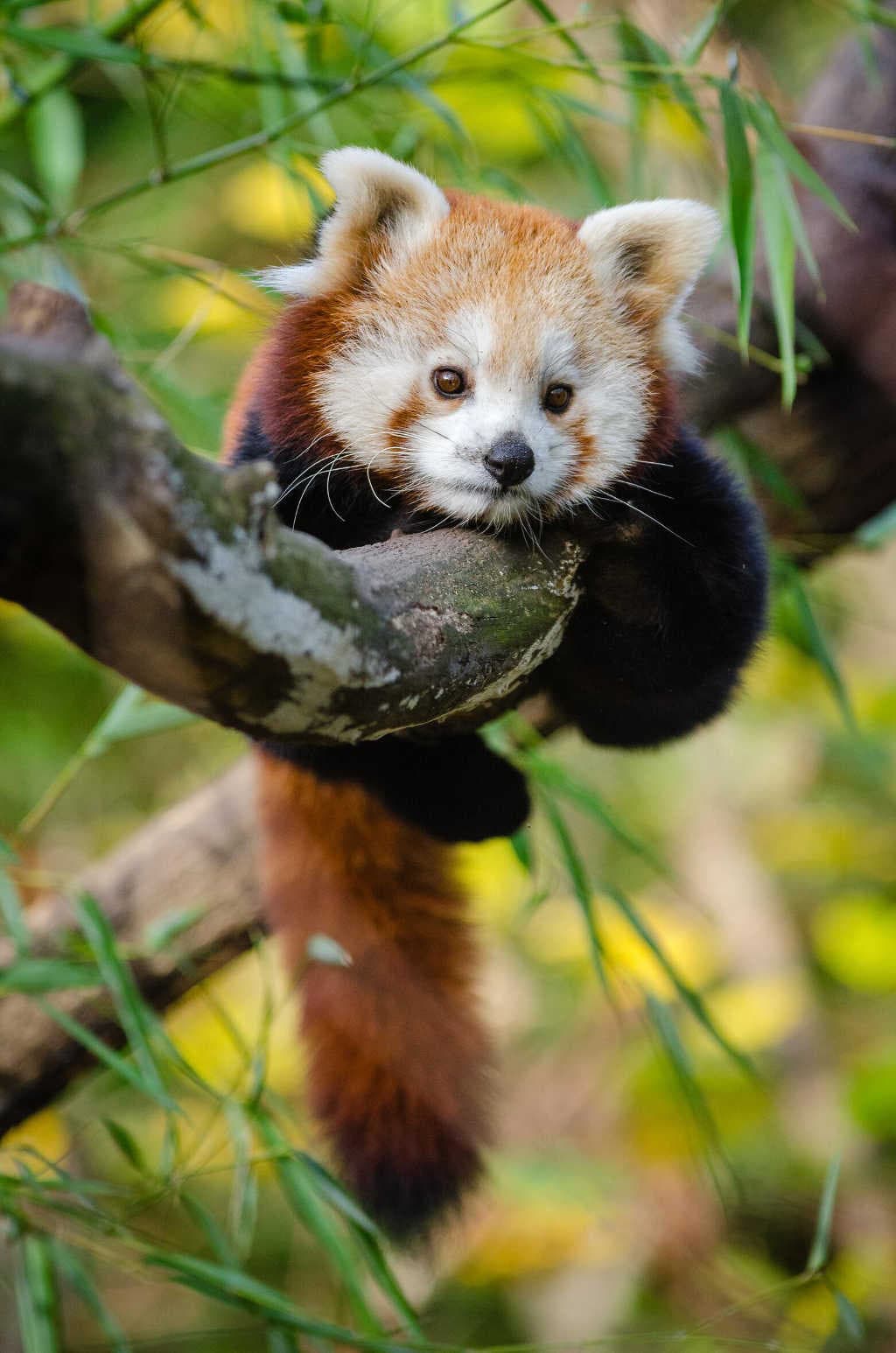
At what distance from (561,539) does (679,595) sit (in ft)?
0.66

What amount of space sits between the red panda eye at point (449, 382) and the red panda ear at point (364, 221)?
0.25 meters

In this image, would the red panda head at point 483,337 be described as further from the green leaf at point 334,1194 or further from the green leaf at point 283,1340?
the green leaf at point 283,1340

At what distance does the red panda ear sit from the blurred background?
0.57 m

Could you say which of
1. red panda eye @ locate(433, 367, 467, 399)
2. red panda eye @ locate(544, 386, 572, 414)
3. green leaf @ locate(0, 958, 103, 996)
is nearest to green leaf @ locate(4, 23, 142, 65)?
red panda eye @ locate(433, 367, 467, 399)

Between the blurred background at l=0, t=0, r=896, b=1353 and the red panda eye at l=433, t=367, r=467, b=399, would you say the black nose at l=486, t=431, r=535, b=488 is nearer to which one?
the red panda eye at l=433, t=367, r=467, b=399

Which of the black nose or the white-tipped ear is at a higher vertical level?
the white-tipped ear

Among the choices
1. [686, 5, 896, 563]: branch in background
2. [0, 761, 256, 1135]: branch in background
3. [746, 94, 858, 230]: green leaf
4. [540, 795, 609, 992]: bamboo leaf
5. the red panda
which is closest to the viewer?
the red panda

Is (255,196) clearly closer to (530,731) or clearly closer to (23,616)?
(23,616)

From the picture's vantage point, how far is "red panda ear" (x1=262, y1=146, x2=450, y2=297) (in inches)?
67.7

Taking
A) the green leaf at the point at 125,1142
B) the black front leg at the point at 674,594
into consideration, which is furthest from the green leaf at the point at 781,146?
the green leaf at the point at 125,1142

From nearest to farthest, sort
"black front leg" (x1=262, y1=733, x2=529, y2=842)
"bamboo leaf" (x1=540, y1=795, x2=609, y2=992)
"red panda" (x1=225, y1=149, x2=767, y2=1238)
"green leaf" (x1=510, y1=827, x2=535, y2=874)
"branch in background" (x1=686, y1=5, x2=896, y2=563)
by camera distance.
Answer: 1. "red panda" (x1=225, y1=149, x2=767, y2=1238)
2. "black front leg" (x1=262, y1=733, x2=529, y2=842)
3. "bamboo leaf" (x1=540, y1=795, x2=609, y2=992)
4. "green leaf" (x1=510, y1=827, x2=535, y2=874)
5. "branch in background" (x1=686, y1=5, x2=896, y2=563)

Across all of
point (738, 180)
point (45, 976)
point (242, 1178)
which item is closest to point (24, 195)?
point (738, 180)

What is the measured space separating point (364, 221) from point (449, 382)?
323 mm

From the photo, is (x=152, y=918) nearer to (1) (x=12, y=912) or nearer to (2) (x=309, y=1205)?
(1) (x=12, y=912)
